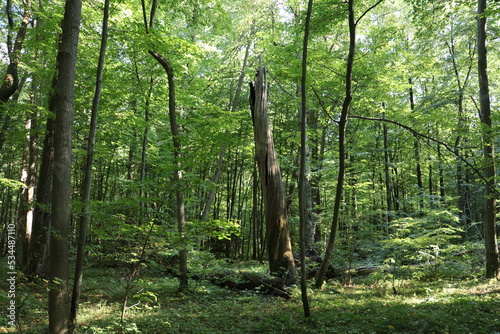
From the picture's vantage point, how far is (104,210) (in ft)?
14.7

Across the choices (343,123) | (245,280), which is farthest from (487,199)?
(245,280)

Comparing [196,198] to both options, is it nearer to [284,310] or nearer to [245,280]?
[245,280]

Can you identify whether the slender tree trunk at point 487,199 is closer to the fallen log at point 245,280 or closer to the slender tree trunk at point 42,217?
the fallen log at point 245,280

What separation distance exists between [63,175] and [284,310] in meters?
4.20

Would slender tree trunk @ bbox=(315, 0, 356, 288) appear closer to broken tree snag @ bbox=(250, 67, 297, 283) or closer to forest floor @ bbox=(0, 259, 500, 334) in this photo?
broken tree snag @ bbox=(250, 67, 297, 283)

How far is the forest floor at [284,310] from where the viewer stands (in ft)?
14.5

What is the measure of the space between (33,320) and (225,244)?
48.1 ft

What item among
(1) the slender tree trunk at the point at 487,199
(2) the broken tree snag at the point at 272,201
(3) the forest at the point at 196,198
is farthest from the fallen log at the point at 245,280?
Answer: (1) the slender tree trunk at the point at 487,199

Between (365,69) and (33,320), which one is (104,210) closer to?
(33,320)

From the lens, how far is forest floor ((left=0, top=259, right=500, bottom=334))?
4.42 meters

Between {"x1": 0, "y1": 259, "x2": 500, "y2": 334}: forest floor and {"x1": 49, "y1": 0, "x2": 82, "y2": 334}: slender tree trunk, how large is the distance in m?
0.38

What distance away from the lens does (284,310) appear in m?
5.56

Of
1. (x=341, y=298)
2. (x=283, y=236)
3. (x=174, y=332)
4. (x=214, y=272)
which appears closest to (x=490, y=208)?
(x=341, y=298)

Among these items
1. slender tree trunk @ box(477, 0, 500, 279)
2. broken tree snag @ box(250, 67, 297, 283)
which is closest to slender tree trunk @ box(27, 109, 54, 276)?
broken tree snag @ box(250, 67, 297, 283)
